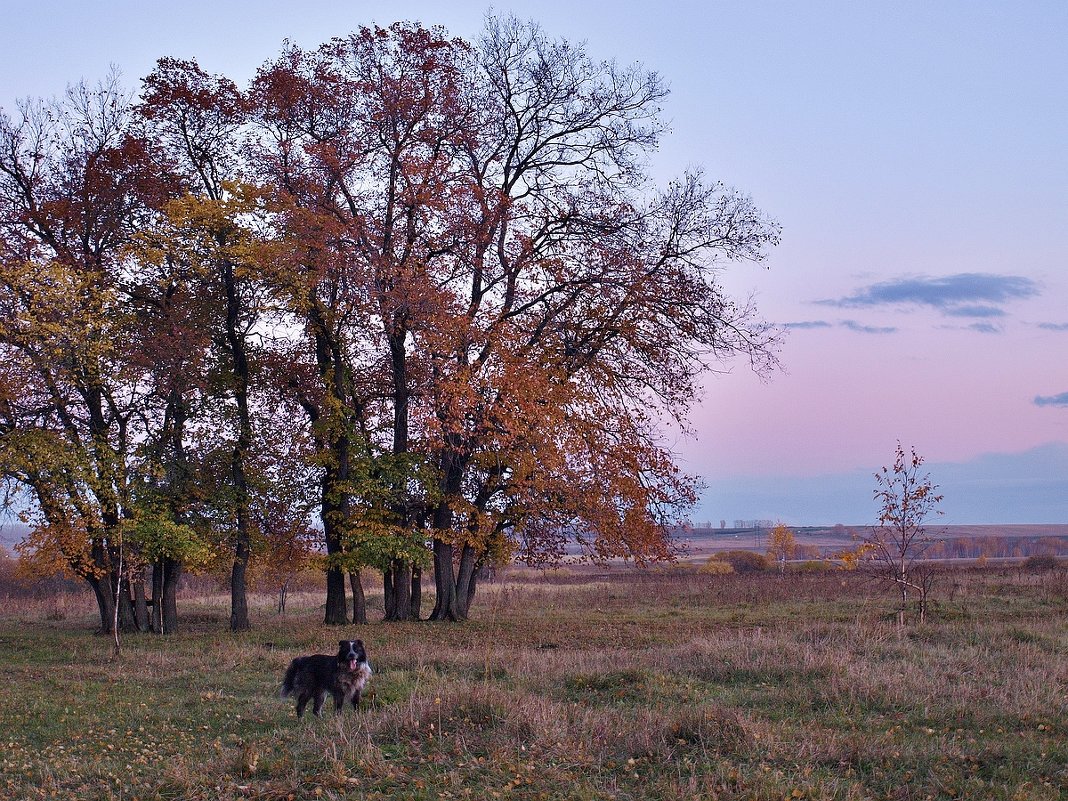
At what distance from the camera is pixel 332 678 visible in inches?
483

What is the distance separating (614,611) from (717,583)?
39.1ft

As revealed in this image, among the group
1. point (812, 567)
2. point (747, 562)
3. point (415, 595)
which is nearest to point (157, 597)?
point (415, 595)

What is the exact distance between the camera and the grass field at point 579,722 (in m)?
8.38

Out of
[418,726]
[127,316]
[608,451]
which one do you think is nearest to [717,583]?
[608,451]

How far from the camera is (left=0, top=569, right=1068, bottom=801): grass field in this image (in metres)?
8.38

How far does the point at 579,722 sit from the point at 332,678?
368 cm

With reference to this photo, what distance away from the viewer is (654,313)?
91.9ft

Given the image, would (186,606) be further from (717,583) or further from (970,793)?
(970,793)

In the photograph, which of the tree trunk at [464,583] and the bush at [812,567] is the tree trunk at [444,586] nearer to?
the tree trunk at [464,583]

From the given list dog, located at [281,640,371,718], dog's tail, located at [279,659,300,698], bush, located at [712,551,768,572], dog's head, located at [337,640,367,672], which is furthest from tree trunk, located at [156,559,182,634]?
bush, located at [712,551,768,572]

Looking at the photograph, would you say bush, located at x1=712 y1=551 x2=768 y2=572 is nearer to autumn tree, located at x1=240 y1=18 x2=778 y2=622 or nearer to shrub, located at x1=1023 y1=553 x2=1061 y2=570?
shrub, located at x1=1023 y1=553 x2=1061 y2=570

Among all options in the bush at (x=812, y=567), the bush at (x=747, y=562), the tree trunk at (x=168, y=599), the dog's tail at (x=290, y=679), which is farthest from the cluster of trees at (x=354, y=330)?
the bush at (x=747, y=562)

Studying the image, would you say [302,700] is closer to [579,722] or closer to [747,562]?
[579,722]

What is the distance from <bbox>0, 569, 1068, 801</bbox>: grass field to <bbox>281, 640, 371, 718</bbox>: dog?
0.32 meters
